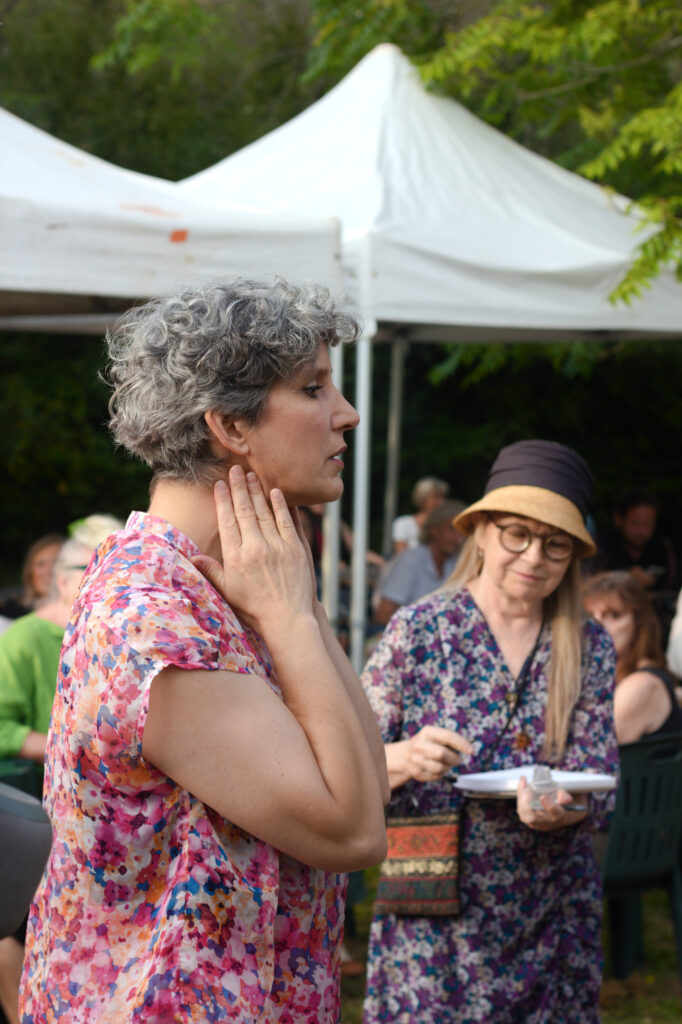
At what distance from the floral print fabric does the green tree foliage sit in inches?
154

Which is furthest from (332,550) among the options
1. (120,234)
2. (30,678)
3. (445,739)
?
(445,739)

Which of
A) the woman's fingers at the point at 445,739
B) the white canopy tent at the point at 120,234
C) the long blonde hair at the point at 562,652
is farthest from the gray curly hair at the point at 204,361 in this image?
the white canopy tent at the point at 120,234

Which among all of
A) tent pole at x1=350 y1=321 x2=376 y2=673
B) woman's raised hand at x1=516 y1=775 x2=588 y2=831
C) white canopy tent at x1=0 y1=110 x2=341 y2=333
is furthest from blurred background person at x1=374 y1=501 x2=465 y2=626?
woman's raised hand at x1=516 y1=775 x2=588 y2=831

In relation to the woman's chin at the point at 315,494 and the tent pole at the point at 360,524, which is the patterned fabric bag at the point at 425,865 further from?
the tent pole at the point at 360,524

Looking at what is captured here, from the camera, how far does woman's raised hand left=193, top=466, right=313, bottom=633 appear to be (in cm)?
143

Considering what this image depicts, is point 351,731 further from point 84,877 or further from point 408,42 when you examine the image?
point 408,42

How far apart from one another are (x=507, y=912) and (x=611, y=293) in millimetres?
3266

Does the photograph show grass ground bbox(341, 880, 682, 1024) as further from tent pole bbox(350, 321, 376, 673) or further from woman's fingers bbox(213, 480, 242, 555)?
woman's fingers bbox(213, 480, 242, 555)

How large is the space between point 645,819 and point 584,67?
4.93 m

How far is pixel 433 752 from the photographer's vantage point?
2205 mm

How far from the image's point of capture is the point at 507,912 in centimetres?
237

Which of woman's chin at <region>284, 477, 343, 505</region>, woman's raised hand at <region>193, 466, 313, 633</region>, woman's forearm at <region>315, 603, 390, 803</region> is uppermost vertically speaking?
woman's chin at <region>284, 477, 343, 505</region>

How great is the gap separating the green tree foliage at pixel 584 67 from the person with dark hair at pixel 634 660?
1.48m

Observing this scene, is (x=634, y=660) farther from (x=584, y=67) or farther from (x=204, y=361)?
(x=584, y=67)
